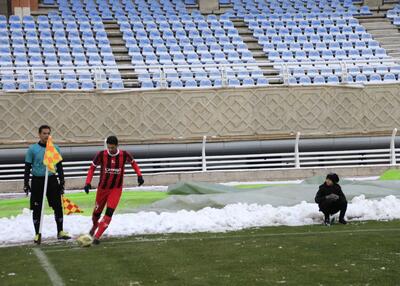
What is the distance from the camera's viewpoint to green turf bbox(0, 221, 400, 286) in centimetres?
1015

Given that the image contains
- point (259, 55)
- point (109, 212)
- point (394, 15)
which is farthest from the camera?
point (394, 15)

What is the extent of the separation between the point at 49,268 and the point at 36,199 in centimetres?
385

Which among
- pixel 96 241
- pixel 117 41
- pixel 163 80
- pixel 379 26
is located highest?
pixel 379 26

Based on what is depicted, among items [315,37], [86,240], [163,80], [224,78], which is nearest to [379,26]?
[315,37]

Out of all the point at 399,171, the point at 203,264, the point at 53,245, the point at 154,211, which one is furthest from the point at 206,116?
the point at 203,264

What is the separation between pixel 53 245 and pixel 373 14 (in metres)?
32.9

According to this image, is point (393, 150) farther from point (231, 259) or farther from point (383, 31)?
point (231, 259)

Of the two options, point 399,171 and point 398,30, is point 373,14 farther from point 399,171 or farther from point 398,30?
point 399,171

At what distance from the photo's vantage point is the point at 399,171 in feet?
85.0

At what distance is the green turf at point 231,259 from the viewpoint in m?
10.1

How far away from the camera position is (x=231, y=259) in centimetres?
1166

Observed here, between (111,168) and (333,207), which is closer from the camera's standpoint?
(111,168)

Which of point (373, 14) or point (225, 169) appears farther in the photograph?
point (373, 14)

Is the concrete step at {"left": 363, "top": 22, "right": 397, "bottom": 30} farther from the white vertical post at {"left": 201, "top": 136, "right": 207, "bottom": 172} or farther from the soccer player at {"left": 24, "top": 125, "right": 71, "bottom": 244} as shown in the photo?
the soccer player at {"left": 24, "top": 125, "right": 71, "bottom": 244}
